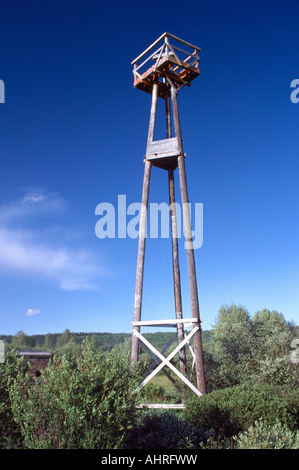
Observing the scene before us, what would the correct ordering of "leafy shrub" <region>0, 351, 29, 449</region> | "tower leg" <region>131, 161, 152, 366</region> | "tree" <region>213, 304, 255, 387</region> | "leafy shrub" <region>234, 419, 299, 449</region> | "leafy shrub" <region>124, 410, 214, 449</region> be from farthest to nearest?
"tree" <region>213, 304, 255, 387</region> < "tower leg" <region>131, 161, 152, 366</region> < "leafy shrub" <region>124, 410, 214, 449</region> < "leafy shrub" <region>0, 351, 29, 449</region> < "leafy shrub" <region>234, 419, 299, 449</region>

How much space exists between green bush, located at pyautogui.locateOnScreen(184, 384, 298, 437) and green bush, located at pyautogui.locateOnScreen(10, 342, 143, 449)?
292cm

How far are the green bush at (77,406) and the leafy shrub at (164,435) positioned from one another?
957mm

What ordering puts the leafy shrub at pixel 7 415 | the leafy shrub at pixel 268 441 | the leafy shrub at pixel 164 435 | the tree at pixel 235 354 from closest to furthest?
the leafy shrub at pixel 268 441 → the leafy shrub at pixel 7 415 → the leafy shrub at pixel 164 435 → the tree at pixel 235 354

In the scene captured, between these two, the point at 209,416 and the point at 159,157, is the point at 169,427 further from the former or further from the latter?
the point at 159,157

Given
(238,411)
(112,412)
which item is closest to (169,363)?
(238,411)

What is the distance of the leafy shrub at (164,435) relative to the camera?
7.26 meters

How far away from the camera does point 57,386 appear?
6.37 m

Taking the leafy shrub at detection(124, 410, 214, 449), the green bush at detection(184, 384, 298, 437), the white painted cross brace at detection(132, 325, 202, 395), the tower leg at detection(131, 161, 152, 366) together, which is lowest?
the leafy shrub at detection(124, 410, 214, 449)

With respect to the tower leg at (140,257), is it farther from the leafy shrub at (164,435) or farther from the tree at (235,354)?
the tree at (235,354)

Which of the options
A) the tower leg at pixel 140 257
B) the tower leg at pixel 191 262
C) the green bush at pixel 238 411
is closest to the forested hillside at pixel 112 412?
the green bush at pixel 238 411

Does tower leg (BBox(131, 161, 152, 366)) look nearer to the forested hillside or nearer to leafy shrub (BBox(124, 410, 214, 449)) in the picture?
the forested hillside

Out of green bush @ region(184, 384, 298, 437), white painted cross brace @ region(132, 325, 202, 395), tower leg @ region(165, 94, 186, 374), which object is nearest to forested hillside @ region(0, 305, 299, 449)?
green bush @ region(184, 384, 298, 437)

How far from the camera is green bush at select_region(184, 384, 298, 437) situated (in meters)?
8.38
